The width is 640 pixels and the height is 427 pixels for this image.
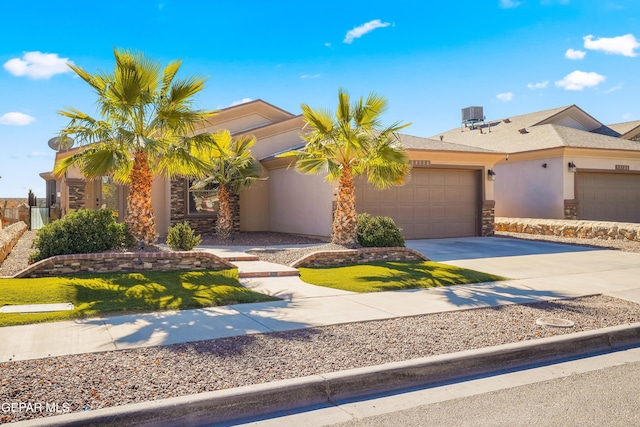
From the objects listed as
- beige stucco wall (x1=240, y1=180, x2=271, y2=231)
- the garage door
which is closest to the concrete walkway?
the garage door

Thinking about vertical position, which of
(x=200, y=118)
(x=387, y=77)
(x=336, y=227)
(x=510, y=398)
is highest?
(x=387, y=77)

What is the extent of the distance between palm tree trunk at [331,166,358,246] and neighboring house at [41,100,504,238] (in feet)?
13.0

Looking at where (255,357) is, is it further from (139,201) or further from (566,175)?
(566,175)

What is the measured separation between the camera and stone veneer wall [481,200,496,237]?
1989cm

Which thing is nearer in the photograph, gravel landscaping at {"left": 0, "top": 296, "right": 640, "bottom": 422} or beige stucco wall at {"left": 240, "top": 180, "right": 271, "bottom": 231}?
gravel landscaping at {"left": 0, "top": 296, "right": 640, "bottom": 422}

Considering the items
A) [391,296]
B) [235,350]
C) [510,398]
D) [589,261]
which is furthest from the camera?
[589,261]

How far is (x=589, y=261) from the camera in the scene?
44.0ft

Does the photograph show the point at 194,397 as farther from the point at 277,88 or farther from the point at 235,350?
the point at 277,88

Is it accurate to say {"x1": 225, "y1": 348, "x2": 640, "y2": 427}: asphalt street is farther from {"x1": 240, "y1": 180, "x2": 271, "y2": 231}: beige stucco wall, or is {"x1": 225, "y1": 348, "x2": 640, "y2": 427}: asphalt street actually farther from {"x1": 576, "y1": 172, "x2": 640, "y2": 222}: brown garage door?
{"x1": 576, "y1": 172, "x2": 640, "y2": 222}: brown garage door

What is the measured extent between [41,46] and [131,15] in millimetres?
2485

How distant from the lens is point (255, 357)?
17.7ft

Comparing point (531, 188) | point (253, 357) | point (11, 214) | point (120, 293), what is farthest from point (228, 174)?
point (11, 214)

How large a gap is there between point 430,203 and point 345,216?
22.2ft

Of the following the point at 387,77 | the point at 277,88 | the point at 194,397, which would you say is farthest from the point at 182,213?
the point at 194,397
